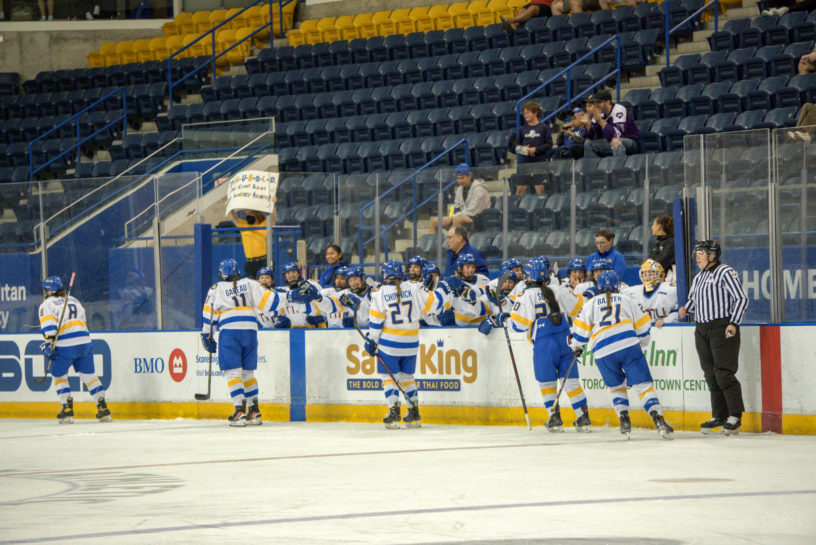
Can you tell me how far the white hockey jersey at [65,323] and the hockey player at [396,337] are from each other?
3.83 meters

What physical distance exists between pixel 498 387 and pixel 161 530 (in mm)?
6447

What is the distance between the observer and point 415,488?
746 centimetres

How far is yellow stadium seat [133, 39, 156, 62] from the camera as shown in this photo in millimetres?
25859

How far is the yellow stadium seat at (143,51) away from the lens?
25.9m

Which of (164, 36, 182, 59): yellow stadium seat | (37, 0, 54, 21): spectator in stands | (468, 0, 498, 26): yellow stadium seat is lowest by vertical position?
(468, 0, 498, 26): yellow stadium seat

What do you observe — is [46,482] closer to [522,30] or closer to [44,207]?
[44,207]

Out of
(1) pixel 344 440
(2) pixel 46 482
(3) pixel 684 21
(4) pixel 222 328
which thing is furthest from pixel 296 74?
(2) pixel 46 482

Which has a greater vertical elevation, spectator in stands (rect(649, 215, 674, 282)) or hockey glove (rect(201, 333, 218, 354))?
spectator in stands (rect(649, 215, 674, 282))

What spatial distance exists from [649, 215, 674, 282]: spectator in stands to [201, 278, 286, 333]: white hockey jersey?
3.97 metres

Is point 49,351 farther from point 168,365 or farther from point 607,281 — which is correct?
point 607,281

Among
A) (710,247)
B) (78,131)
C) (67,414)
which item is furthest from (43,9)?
(710,247)

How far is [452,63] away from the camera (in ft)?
66.5

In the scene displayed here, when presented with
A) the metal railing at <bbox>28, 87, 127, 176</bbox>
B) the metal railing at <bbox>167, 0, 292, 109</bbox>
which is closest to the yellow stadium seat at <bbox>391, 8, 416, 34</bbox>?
the metal railing at <bbox>167, 0, 292, 109</bbox>

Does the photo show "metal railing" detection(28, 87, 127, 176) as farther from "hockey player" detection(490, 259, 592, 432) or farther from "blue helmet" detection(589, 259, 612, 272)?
"blue helmet" detection(589, 259, 612, 272)
